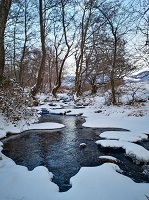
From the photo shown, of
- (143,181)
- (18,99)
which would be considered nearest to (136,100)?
(18,99)

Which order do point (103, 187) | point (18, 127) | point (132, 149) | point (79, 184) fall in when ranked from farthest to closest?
point (18, 127)
point (132, 149)
point (79, 184)
point (103, 187)

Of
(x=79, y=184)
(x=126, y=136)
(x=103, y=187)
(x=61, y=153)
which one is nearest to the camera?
(x=103, y=187)

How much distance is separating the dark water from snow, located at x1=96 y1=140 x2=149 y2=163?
18 cm

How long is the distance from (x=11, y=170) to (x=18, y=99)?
3927 mm

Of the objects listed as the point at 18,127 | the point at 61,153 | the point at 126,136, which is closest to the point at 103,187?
the point at 61,153

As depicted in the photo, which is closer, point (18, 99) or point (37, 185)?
point (37, 185)

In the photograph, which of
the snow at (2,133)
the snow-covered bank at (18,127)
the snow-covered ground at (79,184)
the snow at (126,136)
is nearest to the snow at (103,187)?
the snow-covered ground at (79,184)

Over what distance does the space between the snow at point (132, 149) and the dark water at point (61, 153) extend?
0.18 m

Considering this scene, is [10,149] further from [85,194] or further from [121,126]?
[121,126]

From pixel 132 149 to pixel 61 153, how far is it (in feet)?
7.60

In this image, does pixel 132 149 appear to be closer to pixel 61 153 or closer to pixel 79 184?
pixel 61 153

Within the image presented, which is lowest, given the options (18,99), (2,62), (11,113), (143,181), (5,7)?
(143,181)

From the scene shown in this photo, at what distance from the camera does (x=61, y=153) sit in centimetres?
614

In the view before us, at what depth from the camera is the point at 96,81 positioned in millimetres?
25094
